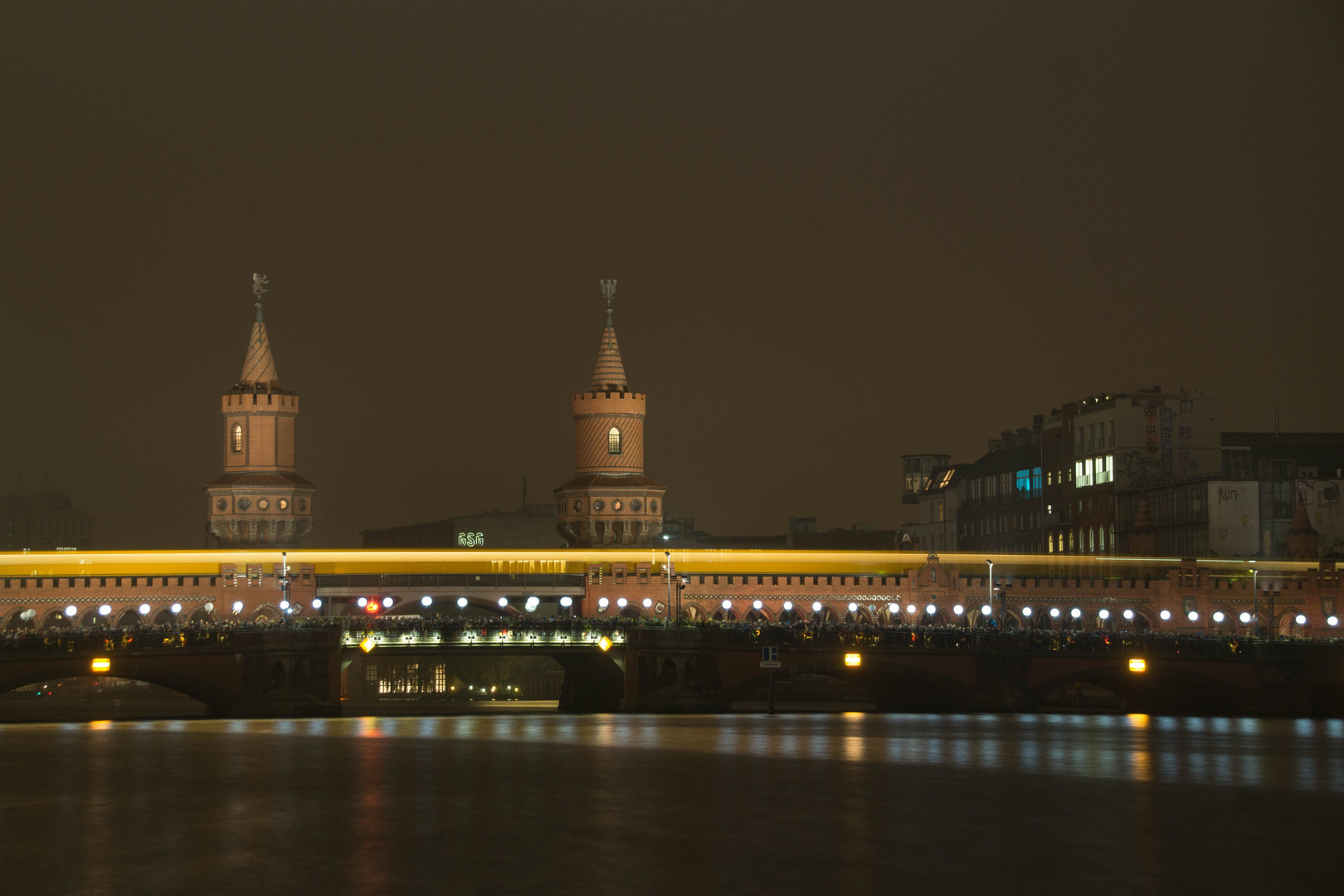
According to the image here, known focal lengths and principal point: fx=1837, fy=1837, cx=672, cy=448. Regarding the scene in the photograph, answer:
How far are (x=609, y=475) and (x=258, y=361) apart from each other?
1140 inches

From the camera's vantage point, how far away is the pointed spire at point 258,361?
467 ft

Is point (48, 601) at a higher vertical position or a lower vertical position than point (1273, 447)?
lower

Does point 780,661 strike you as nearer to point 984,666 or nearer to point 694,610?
point 984,666

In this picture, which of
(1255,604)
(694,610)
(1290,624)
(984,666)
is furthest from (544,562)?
(1290,624)

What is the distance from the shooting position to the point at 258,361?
144 meters

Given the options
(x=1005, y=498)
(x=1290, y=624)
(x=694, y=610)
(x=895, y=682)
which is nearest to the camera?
(x=895, y=682)

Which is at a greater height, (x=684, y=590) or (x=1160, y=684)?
(x=684, y=590)

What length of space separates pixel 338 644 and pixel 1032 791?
5205 centimetres

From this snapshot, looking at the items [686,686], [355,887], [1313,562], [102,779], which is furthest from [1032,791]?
[1313,562]

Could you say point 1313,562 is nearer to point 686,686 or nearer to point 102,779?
point 686,686

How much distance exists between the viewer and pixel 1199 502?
14475 centimetres

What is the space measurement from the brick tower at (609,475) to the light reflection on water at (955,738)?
151 feet

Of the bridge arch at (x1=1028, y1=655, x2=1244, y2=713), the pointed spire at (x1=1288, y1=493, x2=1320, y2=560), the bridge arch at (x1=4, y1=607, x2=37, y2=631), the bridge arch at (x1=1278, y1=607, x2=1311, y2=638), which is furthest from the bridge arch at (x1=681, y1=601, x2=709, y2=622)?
the pointed spire at (x1=1288, y1=493, x2=1320, y2=560)

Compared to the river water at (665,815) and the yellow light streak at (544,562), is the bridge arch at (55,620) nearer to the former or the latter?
the yellow light streak at (544,562)
